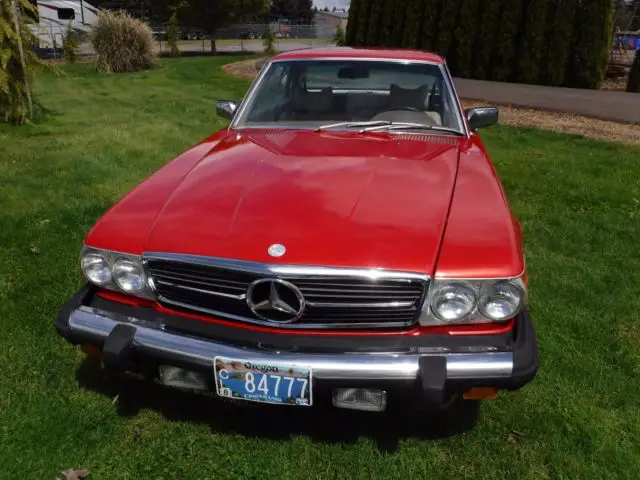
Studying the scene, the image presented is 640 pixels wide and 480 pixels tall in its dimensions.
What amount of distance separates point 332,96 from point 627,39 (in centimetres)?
2388

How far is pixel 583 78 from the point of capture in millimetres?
13703

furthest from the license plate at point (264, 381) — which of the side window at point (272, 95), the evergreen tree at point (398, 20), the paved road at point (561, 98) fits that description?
the evergreen tree at point (398, 20)

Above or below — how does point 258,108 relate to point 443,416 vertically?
above

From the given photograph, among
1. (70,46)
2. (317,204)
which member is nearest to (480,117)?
(317,204)

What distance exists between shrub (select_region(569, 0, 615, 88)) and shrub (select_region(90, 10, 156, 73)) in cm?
1265

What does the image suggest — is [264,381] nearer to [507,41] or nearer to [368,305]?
[368,305]

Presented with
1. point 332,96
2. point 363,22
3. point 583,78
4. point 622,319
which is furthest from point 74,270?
point 363,22

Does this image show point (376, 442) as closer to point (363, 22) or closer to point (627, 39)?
point (363, 22)

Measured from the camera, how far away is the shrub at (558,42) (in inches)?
524

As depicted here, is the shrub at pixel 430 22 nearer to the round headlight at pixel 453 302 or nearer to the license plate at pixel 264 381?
the round headlight at pixel 453 302

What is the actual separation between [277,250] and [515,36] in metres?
13.9

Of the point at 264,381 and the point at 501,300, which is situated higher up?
the point at 501,300

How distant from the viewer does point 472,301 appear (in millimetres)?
2238

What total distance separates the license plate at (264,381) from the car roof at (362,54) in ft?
8.61
